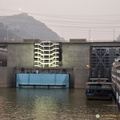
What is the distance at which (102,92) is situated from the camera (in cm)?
5988

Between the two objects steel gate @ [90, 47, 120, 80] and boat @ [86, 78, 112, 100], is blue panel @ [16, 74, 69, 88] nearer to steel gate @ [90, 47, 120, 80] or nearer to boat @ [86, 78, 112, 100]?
boat @ [86, 78, 112, 100]

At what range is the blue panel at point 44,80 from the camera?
322ft

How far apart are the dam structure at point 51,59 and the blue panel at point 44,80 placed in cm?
314

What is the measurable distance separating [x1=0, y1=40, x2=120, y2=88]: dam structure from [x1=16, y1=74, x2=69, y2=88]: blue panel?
314 centimetres

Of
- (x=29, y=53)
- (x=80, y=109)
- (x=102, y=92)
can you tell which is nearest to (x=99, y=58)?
(x=29, y=53)

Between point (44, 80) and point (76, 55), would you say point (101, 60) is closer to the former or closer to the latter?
point (76, 55)

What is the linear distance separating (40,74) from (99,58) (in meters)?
59.9

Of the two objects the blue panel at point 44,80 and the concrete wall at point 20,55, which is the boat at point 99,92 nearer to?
the blue panel at point 44,80

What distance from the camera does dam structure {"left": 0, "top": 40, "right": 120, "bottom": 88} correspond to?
9650cm

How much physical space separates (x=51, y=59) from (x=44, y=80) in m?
28.9

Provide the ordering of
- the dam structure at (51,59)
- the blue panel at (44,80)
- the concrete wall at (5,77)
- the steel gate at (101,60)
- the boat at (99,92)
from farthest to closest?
the steel gate at (101,60) → the blue panel at (44,80) → the dam structure at (51,59) → the concrete wall at (5,77) → the boat at (99,92)

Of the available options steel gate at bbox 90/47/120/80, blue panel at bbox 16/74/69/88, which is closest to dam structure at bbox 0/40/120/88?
blue panel at bbox 16/74/69/88

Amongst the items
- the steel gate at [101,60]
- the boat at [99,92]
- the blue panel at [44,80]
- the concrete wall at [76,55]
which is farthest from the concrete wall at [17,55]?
the boat at [99,92]

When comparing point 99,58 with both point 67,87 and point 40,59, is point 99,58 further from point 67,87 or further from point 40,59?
point 67,87
